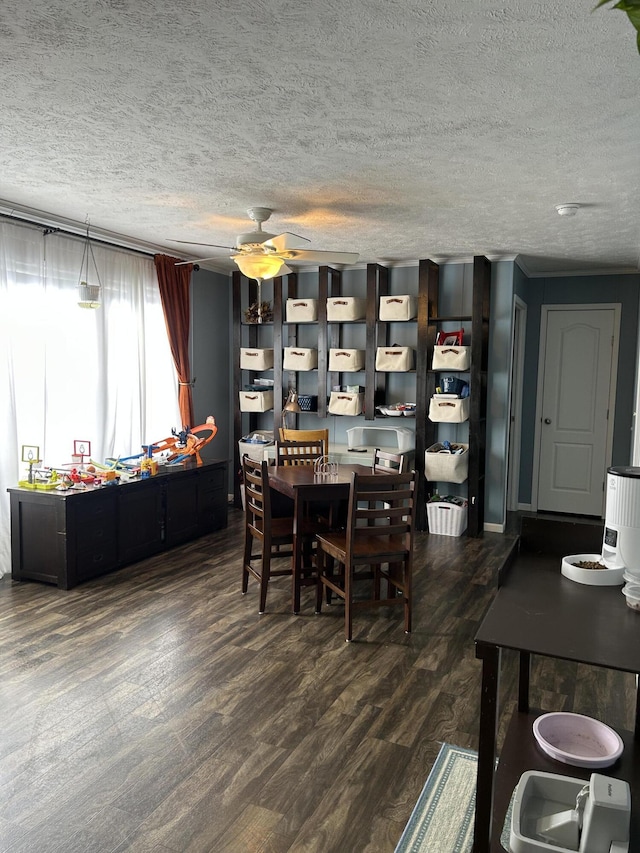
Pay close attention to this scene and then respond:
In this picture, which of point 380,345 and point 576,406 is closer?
point 380,345

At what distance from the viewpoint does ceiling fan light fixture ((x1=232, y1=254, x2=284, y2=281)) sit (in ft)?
13.4

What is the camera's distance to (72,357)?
5004 millimetres

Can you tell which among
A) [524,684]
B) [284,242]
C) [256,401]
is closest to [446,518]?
[256,401]

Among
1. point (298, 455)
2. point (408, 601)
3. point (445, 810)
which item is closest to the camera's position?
point (445, 810)

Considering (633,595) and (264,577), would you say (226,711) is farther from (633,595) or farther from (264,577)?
(633,595)

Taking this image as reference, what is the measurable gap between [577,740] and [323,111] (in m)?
2.44

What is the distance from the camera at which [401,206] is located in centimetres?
414

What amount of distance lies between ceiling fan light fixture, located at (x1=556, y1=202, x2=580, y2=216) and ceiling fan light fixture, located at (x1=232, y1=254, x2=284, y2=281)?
178cm

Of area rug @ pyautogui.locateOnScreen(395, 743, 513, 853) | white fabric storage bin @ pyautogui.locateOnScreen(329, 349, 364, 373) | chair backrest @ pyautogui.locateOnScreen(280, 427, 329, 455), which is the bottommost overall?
area rug @ pyautogui.locateOnScreen(395, 743, 513, 853)

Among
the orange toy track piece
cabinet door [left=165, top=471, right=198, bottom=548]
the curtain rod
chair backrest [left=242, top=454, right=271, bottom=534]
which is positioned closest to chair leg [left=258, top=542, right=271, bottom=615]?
chair backrest [left=242, top=454, right=271, bottom=534]

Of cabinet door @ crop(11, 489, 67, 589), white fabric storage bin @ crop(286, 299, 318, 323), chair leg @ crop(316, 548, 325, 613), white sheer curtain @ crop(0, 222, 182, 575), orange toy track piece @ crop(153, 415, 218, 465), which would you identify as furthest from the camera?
white fabric storage bin @ crop(286, 299, 318, 323)

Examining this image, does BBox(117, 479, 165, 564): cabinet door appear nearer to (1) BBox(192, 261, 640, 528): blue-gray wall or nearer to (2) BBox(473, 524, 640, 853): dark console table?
(1) BBox(192, 261, 640, 528): blue-gray wall

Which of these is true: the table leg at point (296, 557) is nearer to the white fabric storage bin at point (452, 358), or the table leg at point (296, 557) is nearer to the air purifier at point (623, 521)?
the air purifier at point (623, 521)

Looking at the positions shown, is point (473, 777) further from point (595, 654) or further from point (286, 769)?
point (595, 654)
